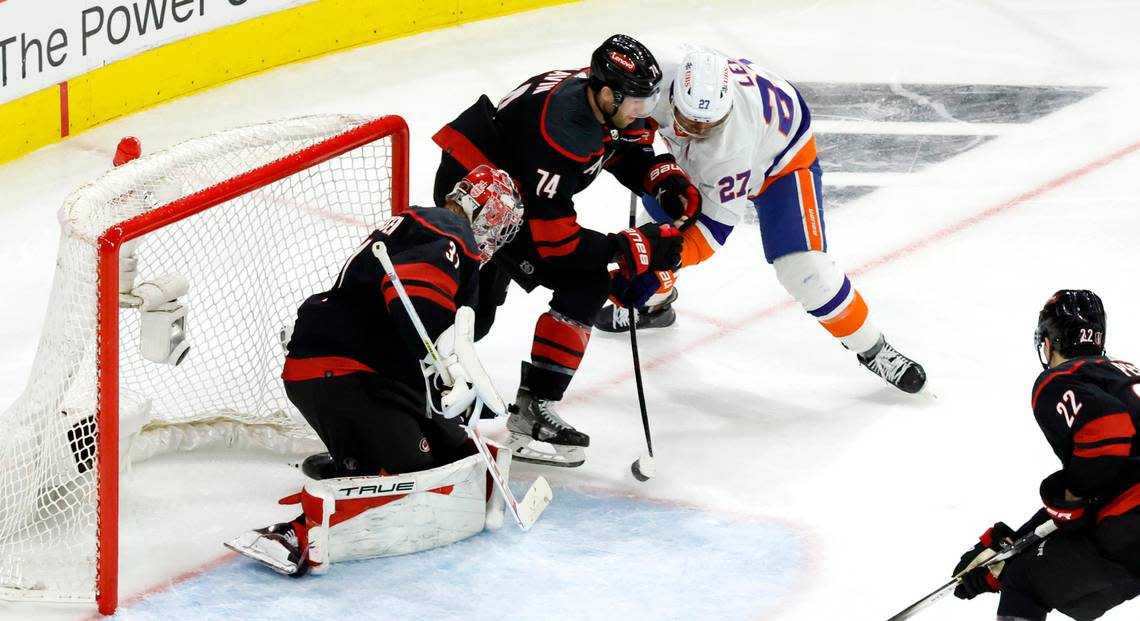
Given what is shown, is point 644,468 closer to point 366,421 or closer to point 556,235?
point 556,235

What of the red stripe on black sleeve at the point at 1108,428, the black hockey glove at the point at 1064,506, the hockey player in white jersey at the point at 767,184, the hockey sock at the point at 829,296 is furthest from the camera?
the hockey sock at the point at 829,296

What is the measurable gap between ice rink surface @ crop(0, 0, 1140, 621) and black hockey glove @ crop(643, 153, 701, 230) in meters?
0.55

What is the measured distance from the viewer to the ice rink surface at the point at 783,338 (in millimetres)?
3613

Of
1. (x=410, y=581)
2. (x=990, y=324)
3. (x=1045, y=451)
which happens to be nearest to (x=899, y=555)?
(x=1045, y=451)

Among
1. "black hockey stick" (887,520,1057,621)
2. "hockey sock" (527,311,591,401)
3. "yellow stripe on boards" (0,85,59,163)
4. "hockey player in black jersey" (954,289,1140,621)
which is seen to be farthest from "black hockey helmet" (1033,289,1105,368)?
"yellow stripe on boards" (0,85,59,163)

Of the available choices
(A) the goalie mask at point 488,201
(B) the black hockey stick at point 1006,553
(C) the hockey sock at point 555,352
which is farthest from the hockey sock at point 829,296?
(B) the black hockey stick at point 1006,553

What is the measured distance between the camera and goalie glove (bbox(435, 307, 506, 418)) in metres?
3.37

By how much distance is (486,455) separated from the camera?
365 cm

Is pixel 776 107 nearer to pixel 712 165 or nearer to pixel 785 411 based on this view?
pixel 712 165

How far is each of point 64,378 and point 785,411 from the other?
1970 millimetres

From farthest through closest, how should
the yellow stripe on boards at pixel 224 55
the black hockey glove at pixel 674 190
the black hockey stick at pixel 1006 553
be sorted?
the yellow stripe on boards at pixel 224 55, the black hockey glove at pixel 674 190, the black hockey stick at pixel 1006 553

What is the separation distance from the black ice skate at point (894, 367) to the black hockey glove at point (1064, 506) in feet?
4.75

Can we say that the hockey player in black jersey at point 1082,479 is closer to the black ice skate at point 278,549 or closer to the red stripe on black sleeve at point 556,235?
the red stripe on black sleeve at point 556,235

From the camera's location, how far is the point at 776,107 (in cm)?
432
